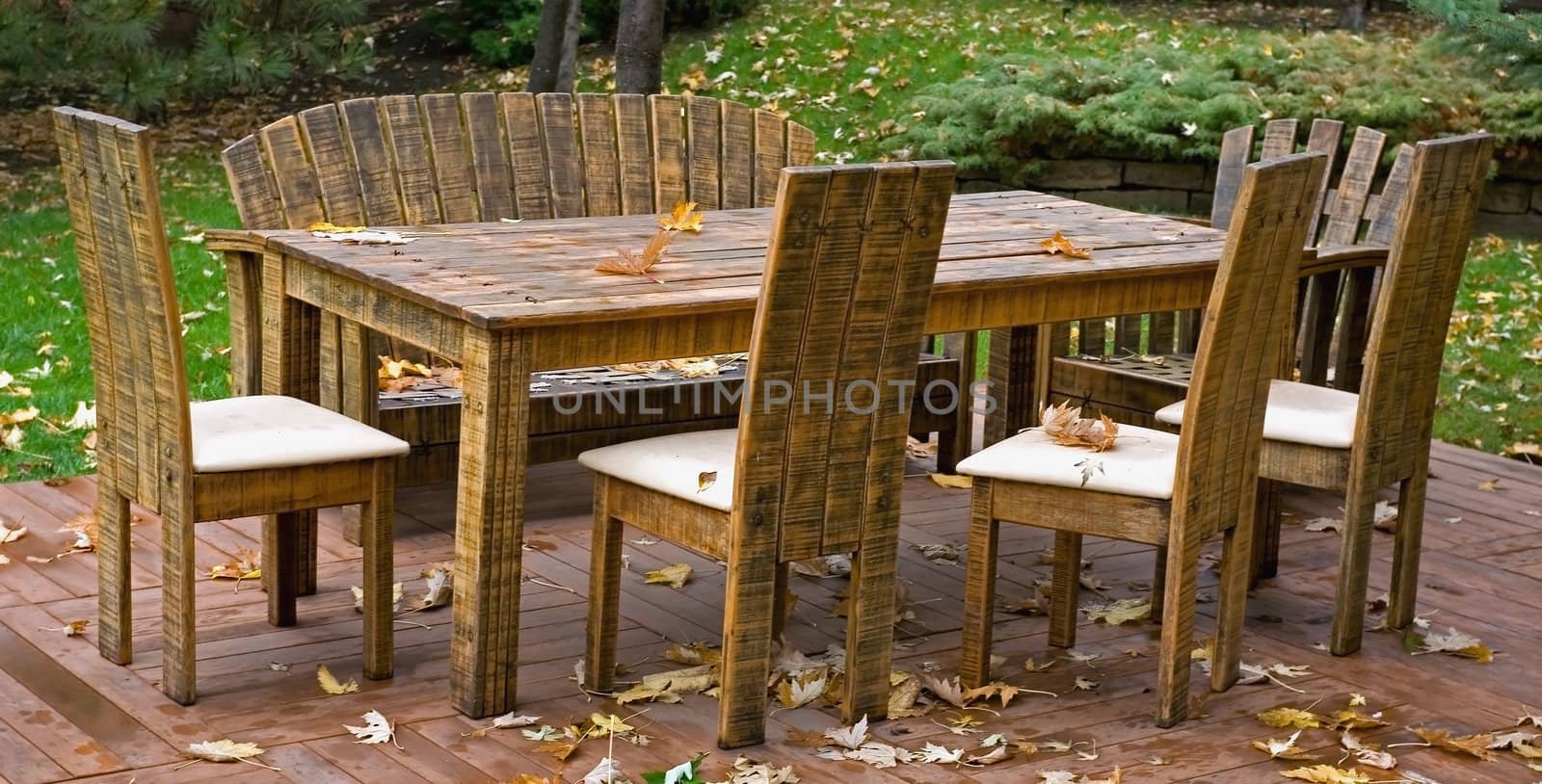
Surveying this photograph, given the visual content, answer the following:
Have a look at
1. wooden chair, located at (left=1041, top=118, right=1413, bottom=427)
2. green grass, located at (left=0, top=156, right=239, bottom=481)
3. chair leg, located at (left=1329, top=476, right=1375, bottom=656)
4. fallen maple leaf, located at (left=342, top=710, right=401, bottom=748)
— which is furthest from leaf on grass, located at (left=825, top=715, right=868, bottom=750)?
green grass, located at (left=0, top=156, right=239, bottom=481)

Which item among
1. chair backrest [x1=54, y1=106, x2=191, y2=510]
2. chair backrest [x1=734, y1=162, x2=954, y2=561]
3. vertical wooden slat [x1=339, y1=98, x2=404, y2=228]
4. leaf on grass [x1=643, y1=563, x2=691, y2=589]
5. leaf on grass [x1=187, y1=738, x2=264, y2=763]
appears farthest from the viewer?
vertical wooden slat [x1=339, y1=98, x2=404, y2=228]

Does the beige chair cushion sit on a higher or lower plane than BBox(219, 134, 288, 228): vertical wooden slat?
lower

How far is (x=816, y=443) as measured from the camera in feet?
11.9

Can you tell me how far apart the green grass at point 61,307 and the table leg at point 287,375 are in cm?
154

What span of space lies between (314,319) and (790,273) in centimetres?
163

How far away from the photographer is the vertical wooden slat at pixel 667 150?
6.17 meters

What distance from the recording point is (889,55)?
1259 cm

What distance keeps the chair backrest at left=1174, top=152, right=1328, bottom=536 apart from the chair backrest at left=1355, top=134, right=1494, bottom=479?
33 centimetres

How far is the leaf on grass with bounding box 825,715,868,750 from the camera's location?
3.75 meters

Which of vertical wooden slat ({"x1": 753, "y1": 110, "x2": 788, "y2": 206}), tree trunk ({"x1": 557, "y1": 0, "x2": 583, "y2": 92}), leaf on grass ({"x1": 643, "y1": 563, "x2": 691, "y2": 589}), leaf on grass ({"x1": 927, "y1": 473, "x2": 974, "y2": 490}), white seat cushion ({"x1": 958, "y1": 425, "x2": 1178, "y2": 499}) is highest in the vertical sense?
tree trunk ({"x1": 557, "y1": 0, "x2": 583, "y2": 92})

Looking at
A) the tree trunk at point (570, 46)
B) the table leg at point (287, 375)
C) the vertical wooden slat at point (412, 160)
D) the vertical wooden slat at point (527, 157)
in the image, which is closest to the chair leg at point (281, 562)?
the table leg at point (287, 375)

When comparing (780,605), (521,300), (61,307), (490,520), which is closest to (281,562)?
(490,520)

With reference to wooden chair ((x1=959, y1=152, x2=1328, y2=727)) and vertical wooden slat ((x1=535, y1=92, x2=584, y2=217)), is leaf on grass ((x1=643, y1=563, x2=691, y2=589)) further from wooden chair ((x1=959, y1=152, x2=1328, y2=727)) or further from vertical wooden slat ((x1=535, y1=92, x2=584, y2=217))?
vertical wooden slat ((x1=535, y1=92, x2=584, y2=217))

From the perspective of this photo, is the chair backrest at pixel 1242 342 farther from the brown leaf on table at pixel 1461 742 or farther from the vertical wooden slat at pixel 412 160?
the vertical wooden slat at pixel 412 160
